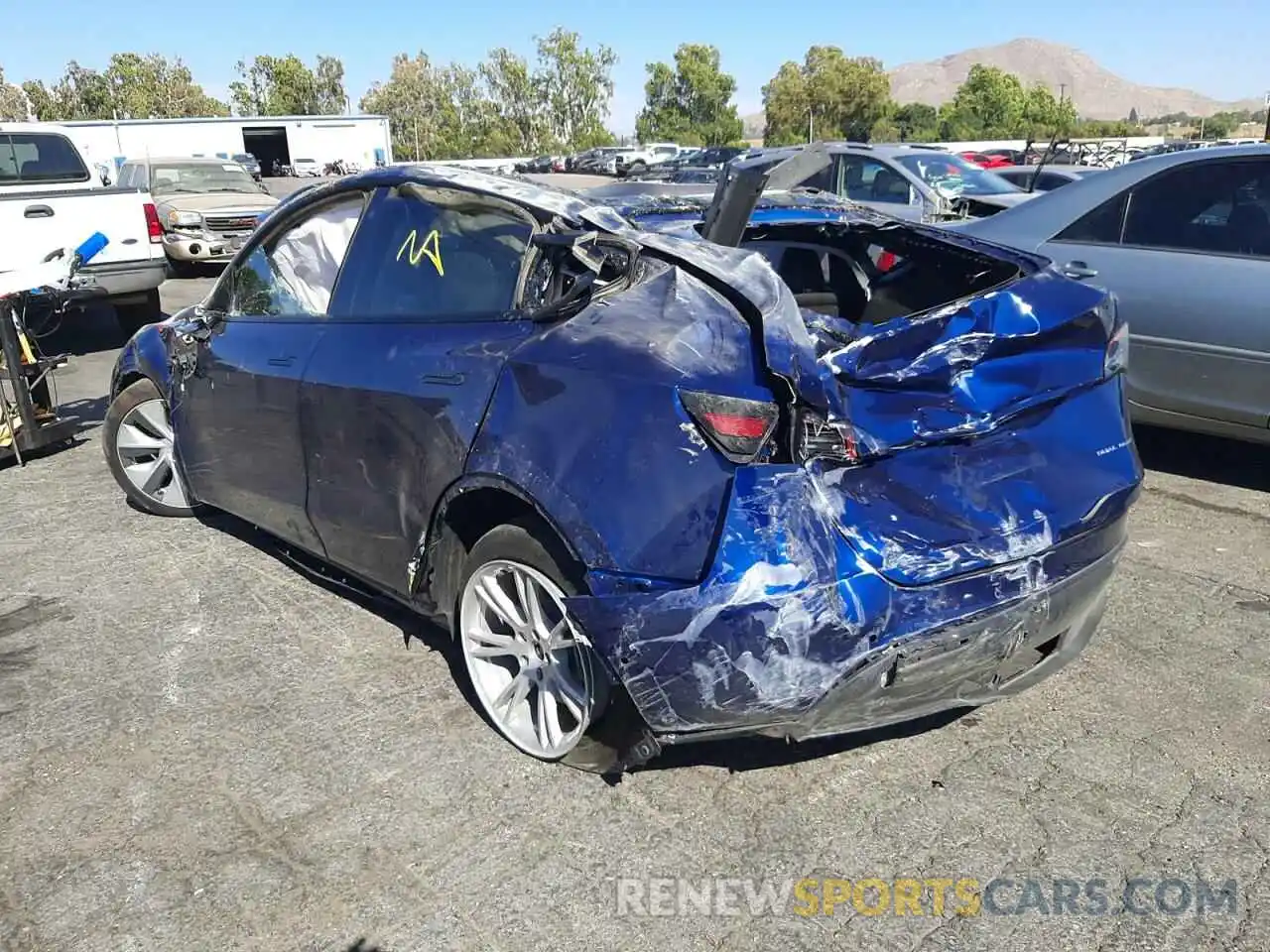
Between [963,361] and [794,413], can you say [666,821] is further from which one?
[963,361]

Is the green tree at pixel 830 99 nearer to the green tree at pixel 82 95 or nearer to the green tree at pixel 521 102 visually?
the green tree at pixel 521 102

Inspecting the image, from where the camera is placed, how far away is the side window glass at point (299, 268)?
3.84 m

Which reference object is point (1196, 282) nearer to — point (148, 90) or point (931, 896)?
point (931, 896)

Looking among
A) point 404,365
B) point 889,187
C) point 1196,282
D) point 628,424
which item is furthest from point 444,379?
point 889,187

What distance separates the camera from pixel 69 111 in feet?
305

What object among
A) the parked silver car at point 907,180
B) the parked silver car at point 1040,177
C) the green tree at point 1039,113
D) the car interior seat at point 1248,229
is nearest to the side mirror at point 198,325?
the car interior seat at point 1248,229

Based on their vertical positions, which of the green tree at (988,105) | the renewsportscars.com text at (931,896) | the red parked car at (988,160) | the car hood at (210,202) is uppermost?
the green tree at (988,105)

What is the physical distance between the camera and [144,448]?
17.0 ft

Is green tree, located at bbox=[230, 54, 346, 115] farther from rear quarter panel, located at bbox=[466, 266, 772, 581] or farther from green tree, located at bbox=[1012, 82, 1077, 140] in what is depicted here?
rear quarter panel, located at bbox=[466, 266, 772, 581]

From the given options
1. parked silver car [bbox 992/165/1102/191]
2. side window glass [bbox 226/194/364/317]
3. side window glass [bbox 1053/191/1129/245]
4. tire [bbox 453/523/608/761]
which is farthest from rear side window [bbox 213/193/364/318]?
parked silver car [bbox 992/165/1102/191]

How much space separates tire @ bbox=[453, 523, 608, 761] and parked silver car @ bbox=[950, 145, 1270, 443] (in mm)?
3209

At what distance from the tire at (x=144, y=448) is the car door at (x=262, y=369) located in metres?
0.55

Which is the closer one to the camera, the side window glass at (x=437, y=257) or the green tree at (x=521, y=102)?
the side window glass at (x=437, y=257)

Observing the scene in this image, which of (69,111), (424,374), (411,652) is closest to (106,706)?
(411,652)
